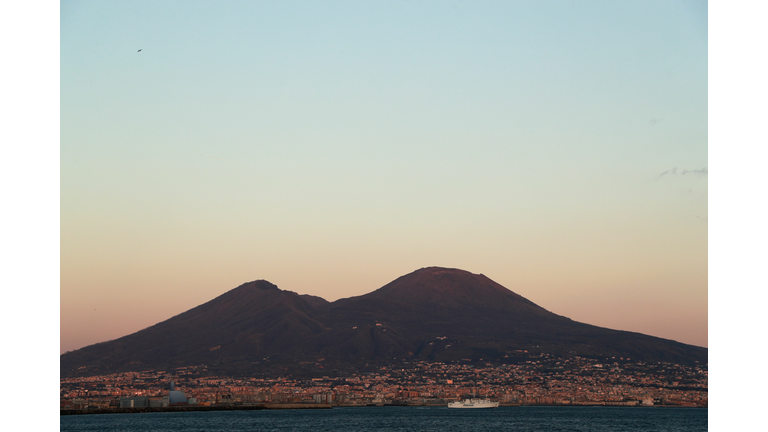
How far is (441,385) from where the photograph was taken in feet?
534

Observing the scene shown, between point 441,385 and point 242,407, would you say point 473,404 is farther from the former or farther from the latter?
point 242,407

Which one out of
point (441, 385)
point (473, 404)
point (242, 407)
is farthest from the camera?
point (441, 385)

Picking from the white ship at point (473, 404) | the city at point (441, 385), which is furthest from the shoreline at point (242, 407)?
the white ship at point (473, 404)

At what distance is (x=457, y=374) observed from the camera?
170 metres

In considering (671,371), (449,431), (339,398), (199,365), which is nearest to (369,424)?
(449,431)

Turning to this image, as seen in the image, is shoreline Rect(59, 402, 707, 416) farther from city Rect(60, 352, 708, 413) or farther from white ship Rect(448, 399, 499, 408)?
white ship Rect(448, 399, 499, 408)

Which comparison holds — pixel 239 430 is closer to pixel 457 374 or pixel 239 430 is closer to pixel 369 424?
pixel 369 424

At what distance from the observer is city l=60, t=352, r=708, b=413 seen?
145 metres

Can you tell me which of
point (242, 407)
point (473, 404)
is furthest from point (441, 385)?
point (242, 407)

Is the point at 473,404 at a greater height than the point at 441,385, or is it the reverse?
the point at 473,404

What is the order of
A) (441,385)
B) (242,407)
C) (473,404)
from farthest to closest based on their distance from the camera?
(441,385) < (473,404) < (242,407)

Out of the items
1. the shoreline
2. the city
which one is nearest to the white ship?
the shoreline

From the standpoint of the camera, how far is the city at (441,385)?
476ft

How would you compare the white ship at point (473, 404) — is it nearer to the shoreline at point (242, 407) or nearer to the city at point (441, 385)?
the shoreline at point (242, 407)
